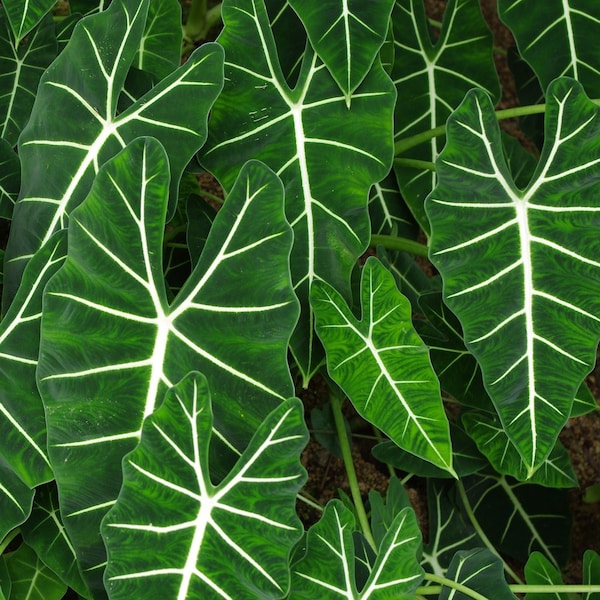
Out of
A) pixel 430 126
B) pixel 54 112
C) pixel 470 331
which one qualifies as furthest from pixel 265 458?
pixel 430 126

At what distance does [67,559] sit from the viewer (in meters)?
1.23

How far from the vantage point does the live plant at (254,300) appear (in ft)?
3.10

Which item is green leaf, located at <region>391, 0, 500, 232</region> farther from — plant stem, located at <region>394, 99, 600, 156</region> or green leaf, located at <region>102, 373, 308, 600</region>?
green leaf, located at <region>102, 373, 308, 600</region>

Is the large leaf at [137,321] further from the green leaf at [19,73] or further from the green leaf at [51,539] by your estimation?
the green leaf at [19,73]

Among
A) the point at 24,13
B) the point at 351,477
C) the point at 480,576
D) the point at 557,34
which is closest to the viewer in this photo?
the point at 24,13

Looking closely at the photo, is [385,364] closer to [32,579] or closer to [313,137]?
[313,137]

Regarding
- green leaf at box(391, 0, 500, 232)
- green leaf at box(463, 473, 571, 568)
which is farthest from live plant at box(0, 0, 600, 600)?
green leaf at box(463, 473, 571, 568)

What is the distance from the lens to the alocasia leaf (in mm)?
1121

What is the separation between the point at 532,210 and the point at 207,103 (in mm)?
488

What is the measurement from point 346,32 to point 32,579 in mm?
1003

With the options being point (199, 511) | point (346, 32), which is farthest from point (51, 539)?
point (346, 32)

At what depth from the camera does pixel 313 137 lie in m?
1.21

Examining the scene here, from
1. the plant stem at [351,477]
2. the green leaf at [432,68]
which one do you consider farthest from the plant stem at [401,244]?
the plant stem at [351,477]

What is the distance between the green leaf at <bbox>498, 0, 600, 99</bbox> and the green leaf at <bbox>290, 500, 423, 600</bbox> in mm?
807
